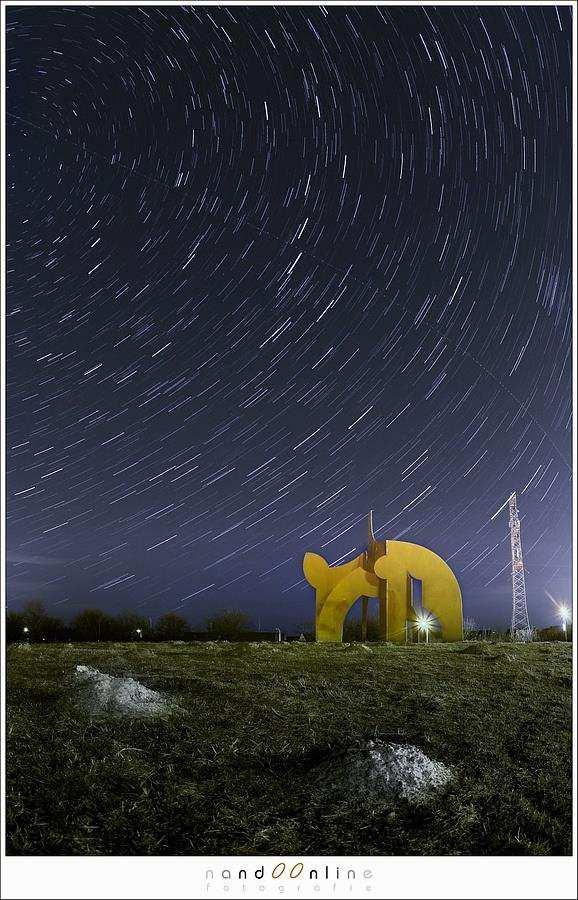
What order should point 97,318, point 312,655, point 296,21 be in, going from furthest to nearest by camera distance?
point 312,655
point 97,318
point 296,21

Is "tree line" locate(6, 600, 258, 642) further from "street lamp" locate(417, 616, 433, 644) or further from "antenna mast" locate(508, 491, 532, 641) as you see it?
"antenna mast" locate(508, 491, 532, 641)

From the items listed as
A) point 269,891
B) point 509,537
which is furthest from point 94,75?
point 509,537

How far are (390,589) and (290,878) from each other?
596cm

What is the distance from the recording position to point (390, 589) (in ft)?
24.9

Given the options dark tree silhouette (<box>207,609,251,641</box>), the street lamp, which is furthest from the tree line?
the street lamp

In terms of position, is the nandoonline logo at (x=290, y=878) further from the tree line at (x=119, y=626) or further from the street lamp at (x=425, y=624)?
the street lamp at (x=425, y=624)

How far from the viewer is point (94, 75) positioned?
3123 mm

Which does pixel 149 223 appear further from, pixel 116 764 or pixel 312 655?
pixel 312 655

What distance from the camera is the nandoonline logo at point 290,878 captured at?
5.77 feet

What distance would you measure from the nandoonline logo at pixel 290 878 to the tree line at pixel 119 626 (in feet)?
17.7

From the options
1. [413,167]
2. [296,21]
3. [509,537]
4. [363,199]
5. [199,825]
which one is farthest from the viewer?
[509,537]

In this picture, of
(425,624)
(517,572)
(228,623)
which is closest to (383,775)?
(517,572)

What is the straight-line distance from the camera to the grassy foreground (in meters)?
1.86

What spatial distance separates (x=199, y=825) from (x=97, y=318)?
3.35 metres
